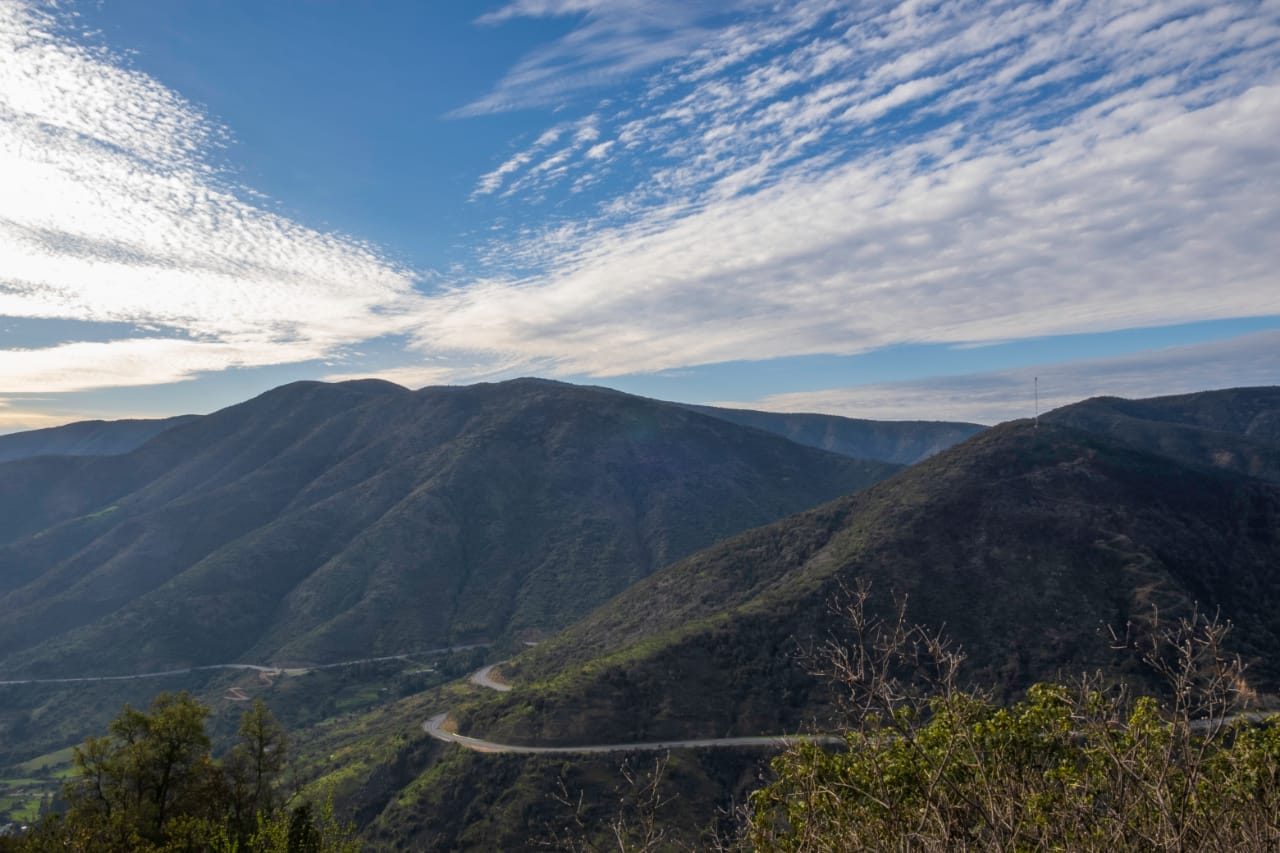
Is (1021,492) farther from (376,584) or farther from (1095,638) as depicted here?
(376,584)

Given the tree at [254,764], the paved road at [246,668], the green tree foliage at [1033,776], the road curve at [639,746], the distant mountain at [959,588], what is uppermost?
the green tree foliage at [1033,776]

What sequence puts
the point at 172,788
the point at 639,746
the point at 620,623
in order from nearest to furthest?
the point at 172,788 < the point at 639,746 < the point at 620,623

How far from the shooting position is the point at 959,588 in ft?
277

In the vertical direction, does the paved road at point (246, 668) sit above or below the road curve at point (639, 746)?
below

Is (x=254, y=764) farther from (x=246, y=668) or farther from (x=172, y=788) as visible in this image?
(x=246, y=668)

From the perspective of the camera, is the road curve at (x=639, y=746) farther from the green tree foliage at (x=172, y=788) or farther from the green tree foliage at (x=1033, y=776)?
the green tree foliage at (x=1033, y=776)

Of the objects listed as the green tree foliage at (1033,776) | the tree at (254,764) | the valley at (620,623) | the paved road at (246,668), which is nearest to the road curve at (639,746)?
the valley at (620,623)

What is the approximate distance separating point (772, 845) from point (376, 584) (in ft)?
533

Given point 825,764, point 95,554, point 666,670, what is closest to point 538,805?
point 666,670

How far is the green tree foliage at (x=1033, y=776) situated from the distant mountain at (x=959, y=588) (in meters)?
39.1

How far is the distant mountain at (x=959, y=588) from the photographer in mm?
73438

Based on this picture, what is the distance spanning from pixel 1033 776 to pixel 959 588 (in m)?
72.8

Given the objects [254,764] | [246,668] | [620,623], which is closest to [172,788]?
[254,764]

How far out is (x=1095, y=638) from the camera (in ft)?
242
